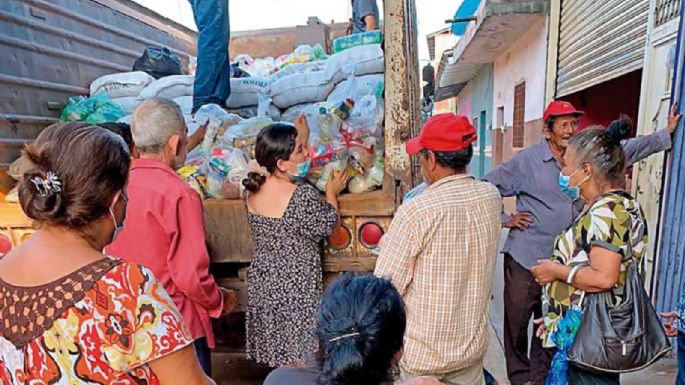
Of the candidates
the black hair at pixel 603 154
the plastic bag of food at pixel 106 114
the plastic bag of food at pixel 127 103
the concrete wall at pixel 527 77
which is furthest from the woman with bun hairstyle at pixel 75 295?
the concrete wall at pixel 527 77

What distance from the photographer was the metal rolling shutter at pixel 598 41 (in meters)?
3.62

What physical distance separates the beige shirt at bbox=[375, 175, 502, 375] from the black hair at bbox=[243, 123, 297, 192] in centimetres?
60

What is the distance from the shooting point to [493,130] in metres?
9.67

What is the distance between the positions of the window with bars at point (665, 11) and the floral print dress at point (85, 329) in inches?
124

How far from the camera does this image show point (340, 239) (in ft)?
6.64

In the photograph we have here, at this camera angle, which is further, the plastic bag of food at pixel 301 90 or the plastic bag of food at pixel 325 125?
the plastic bag of food at pixel 301 90

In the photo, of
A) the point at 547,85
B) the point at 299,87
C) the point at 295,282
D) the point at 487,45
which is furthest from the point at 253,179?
the point at 487,45

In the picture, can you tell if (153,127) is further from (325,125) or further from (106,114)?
(106,114)

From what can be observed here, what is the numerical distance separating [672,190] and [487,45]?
6007mm

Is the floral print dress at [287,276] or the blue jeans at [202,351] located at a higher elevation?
the floral print dress at [287,276]

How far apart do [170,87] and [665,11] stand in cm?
317

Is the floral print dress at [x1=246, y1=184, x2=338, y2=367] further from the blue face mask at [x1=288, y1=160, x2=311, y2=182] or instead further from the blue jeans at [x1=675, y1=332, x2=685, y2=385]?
the blue jeans at [x1=675, y1=332, x2=685, y2=385]

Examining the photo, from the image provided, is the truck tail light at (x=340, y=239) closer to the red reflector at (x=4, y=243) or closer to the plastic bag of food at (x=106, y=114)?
the red reflector at (x=4, y=243)

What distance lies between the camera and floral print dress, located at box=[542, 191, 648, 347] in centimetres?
157
